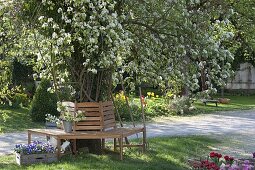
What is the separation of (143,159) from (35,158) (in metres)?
1.99

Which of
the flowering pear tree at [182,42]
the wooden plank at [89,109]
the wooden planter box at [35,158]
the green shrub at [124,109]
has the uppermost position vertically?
the flowering pear tree at [182,42]

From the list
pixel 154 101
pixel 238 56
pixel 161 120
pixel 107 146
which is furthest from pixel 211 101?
pixel 107 146

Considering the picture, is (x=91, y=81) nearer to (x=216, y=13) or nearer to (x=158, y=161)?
(x=158, y=161)

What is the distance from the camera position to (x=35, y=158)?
8.05 m

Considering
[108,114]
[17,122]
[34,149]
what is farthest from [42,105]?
[34,149]

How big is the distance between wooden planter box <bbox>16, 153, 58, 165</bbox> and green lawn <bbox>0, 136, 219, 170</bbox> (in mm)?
145

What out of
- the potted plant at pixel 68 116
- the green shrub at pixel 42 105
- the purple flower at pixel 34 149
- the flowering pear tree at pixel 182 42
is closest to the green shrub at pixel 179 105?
the green shrub at pixel 42 105

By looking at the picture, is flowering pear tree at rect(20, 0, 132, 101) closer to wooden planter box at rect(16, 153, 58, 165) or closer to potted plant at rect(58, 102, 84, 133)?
potted plant at rect(58, 102, 84, 133)

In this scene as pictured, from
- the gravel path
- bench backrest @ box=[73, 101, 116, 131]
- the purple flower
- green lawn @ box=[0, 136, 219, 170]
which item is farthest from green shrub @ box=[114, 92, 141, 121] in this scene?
the purple flower

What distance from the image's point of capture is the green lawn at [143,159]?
25.0ft

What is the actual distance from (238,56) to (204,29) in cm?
2319

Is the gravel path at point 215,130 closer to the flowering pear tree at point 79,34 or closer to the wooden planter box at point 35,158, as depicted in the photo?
the wooden planter box at point 35,158

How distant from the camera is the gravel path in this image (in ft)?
34.6

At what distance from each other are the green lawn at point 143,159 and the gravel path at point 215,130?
32.1 inches
